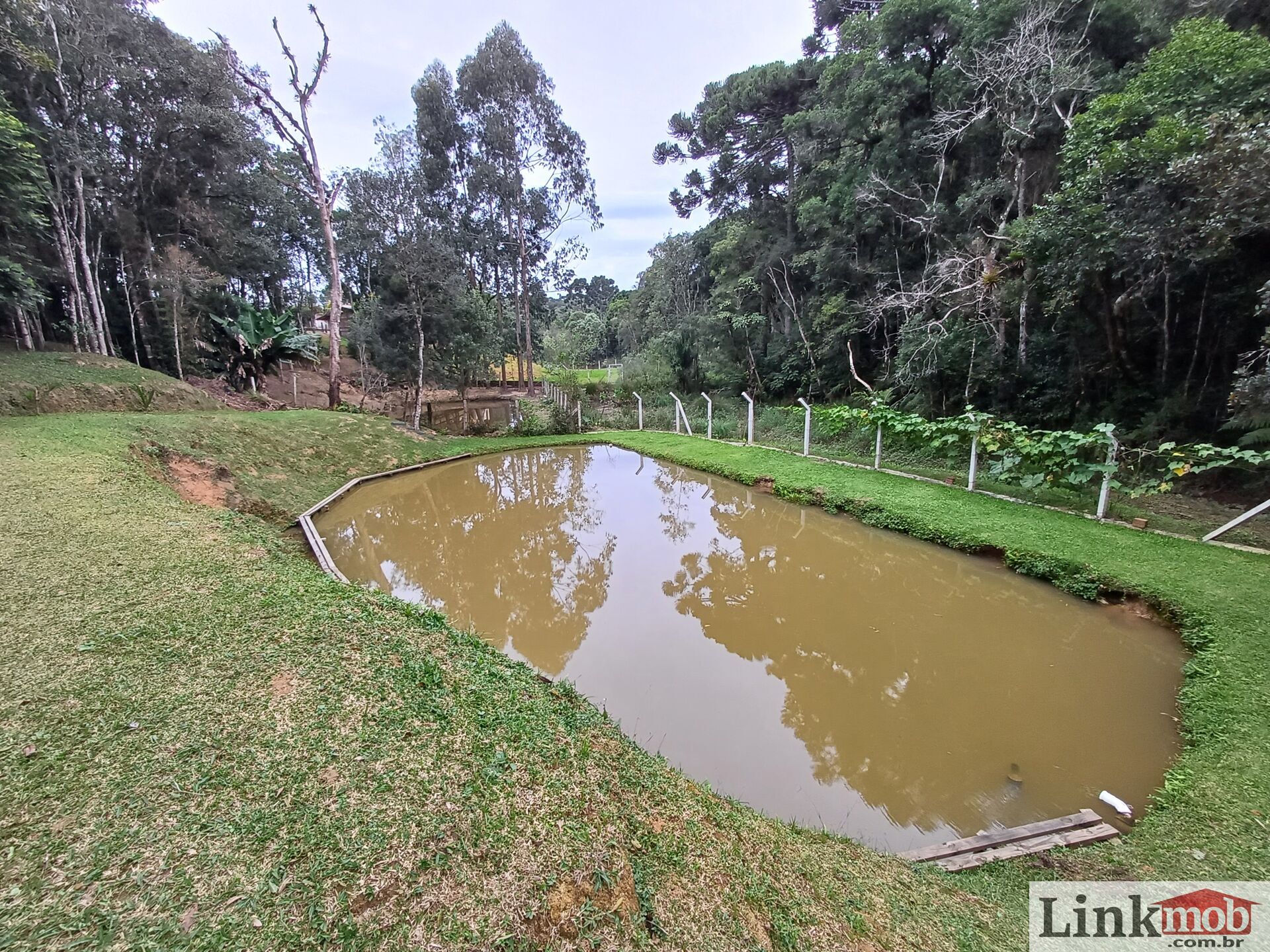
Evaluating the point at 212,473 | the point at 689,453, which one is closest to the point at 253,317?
the point at 212,473

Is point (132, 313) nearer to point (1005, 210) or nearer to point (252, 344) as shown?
point (252, 344)

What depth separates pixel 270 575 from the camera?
356 centimetres

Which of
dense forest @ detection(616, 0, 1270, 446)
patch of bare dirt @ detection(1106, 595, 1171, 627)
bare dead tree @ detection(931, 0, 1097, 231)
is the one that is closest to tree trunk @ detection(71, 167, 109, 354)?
dense forest @ detection(616, 0, 1270, 446)

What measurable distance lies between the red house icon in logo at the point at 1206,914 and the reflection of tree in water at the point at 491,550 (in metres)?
3.12

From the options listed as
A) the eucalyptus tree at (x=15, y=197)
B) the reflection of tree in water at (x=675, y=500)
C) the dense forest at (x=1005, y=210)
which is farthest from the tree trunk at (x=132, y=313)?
the dense forest at (x=1005, y=210)

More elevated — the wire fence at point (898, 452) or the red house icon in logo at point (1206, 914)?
the wire fence at point (898, 452)

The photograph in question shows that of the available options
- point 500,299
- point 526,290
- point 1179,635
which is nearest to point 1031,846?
point 1179,635

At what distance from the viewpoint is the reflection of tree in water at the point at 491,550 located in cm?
445

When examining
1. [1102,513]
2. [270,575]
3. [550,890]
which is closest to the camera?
[550,890]

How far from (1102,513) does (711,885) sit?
660 centimetres

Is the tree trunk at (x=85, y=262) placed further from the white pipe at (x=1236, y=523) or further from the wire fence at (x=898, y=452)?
the white pipe at (x=1236, y=523)

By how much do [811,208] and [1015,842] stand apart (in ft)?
43.8

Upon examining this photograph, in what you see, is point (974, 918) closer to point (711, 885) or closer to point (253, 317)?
point (711, 885)

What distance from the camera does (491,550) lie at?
20.4ft
